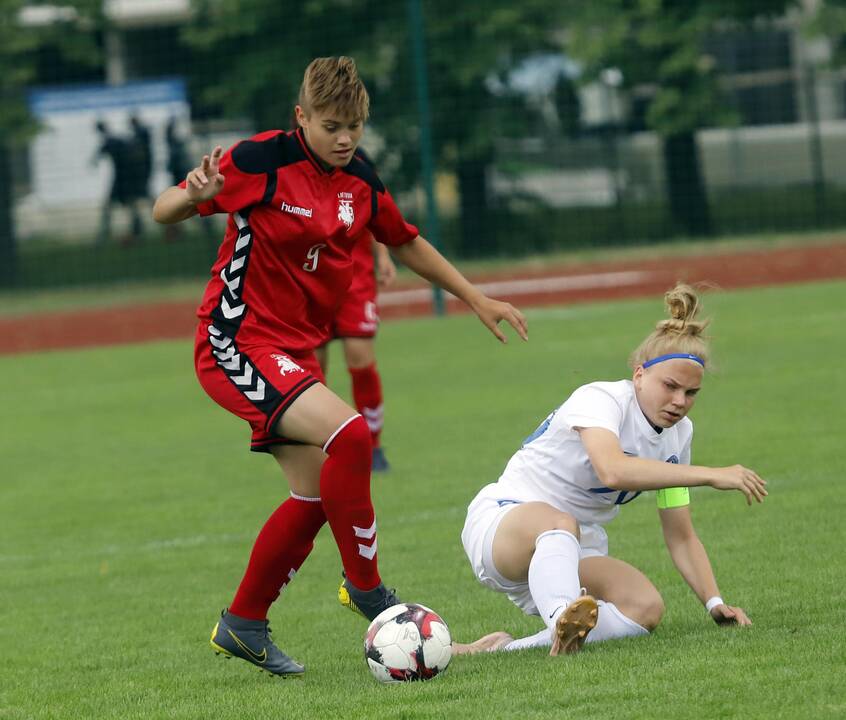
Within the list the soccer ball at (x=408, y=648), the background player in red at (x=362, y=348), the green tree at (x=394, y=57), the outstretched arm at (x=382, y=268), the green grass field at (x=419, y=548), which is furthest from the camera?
the green tree at (x=394, y=57)

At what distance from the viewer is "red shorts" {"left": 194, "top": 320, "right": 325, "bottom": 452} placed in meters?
4.72

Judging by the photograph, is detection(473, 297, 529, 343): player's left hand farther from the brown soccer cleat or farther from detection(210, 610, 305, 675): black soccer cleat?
detection(210, 610, 305, 675): black soccer cleat

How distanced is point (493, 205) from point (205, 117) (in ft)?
16.2

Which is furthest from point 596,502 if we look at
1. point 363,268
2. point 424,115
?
point 424,115

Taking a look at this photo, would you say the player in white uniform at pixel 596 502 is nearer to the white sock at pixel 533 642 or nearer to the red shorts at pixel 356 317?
the white sock at pixel 533 642

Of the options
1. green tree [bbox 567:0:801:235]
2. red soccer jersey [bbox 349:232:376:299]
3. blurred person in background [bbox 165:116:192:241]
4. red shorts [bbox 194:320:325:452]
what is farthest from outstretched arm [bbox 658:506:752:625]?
blurred person in background [bbox 165:116:192:241]

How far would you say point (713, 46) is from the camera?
24.7 m

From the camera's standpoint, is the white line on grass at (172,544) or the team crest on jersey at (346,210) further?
the white line on grass at (172,544)

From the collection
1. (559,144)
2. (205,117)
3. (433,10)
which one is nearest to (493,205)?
(559,144)

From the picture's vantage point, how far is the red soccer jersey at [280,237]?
4832mm

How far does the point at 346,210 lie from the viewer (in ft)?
16.3

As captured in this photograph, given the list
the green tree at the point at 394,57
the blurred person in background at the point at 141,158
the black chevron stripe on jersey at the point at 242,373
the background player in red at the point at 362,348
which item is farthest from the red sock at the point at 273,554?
the blurred person in background at the point at 141,158

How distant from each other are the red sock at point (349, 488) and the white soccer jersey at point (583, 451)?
508 mm

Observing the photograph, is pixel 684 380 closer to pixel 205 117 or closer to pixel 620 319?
pixel 620 319
